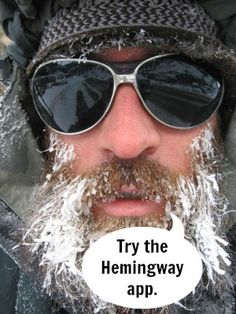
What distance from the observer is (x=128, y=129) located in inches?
A: 50.9

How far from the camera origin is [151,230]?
1277 millimetres

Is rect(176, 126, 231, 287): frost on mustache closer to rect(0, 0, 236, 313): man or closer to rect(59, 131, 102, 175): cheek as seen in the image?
rect(0, 0, 236, 313): man

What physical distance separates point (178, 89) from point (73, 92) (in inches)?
11.4

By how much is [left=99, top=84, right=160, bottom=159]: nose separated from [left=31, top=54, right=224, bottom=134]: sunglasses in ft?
0.05

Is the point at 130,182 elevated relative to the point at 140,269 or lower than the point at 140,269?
elevated

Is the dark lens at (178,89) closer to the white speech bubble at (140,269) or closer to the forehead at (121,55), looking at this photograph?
the forehead at (121,55)

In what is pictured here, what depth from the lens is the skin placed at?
1.30 metres

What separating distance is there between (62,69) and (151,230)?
51 cm

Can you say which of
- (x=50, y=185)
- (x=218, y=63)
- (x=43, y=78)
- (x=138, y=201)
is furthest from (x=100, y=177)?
(x=218, y=63)

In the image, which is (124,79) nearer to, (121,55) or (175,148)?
(121,55)

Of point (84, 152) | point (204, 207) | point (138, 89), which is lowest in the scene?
point (204, 207)

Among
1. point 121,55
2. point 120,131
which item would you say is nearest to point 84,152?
point 120,131

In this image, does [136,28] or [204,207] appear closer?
[136,28]

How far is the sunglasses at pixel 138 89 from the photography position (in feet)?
4.40
